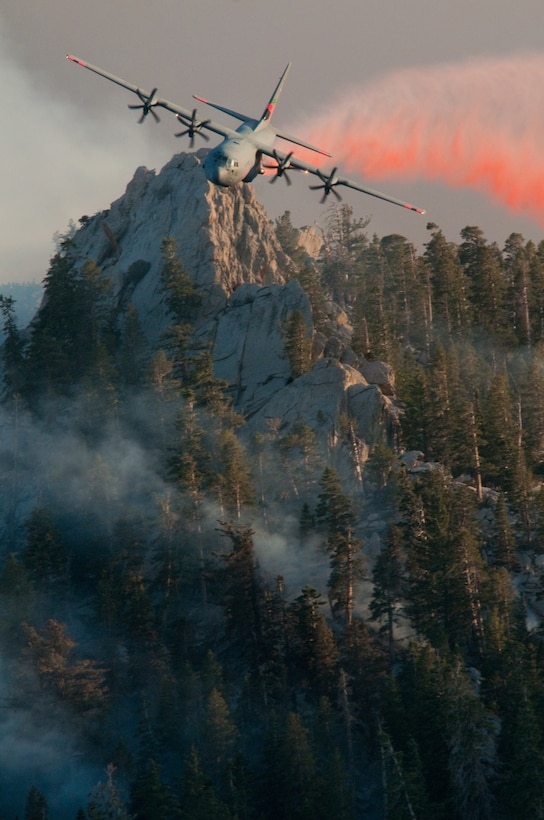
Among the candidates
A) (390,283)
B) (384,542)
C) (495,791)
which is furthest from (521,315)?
(495,791)

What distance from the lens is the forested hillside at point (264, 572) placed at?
2473 inches

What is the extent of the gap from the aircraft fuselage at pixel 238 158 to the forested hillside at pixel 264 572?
71.0 feet

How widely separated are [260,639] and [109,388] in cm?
2755

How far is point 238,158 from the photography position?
64.6m

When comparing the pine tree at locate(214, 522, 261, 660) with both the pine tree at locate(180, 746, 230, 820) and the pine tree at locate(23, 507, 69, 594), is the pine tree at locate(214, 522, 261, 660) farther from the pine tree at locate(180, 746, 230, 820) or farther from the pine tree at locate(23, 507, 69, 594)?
the pine tree at locate(180, 746, 230, 820)

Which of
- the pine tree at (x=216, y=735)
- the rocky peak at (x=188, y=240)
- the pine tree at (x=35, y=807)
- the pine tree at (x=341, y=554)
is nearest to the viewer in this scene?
the pine tree at (x=35, y=807)

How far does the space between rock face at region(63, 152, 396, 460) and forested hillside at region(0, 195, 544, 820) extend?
0.66 meters

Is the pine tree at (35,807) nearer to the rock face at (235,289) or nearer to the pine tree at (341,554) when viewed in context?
the pine tree at (341,554)

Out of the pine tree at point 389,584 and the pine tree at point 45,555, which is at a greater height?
the pine tree at point 45,555

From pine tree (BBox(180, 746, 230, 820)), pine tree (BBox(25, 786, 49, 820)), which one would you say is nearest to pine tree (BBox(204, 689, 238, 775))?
pine tree (BBox(180, 746, 230, 820))

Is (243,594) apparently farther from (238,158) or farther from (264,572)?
(238,158)

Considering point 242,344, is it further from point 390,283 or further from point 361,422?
point 390,283

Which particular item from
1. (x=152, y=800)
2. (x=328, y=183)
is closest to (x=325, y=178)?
(x=328, y=183)

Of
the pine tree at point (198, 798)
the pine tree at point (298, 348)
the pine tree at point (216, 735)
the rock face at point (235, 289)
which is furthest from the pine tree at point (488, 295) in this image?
the pine tree at point (198, 798)
